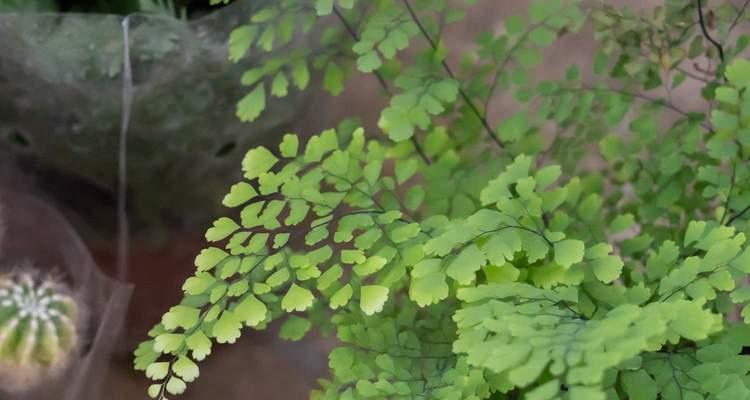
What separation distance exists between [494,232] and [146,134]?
42 cm

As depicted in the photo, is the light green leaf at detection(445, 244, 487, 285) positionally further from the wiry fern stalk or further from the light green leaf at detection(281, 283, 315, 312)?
the wiry fern stalk

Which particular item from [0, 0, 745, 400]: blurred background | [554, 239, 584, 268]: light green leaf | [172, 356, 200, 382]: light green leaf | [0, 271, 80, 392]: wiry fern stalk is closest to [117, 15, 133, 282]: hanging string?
[0, 0, 745, 400]: blurred background

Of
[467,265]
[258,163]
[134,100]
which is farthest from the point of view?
[134,100]

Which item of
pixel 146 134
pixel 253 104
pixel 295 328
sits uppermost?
pixel 146 134

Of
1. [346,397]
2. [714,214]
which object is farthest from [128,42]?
[714,214]

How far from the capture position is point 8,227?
791mm

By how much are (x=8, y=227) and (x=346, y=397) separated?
47cm

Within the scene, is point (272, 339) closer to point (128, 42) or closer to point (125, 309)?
point (125, 309)

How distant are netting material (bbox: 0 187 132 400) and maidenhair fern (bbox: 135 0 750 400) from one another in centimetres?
26

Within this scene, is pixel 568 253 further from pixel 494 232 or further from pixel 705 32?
pixel 705 32

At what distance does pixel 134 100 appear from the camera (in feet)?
2.38

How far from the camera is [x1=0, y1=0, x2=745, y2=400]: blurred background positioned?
0.71 meters

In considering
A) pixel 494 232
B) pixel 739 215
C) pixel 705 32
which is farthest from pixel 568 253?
pixel 705 32

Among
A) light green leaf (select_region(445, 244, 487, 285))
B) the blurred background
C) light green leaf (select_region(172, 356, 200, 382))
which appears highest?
the blurred background
